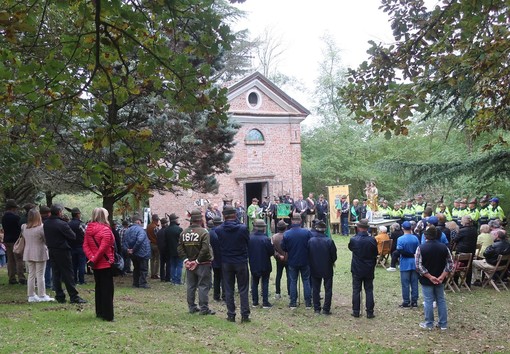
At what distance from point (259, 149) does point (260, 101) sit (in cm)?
284

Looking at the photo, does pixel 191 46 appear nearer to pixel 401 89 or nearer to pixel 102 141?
pixel 102 141

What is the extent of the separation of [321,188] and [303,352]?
3199 cm

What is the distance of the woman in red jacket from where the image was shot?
7930 millimetres

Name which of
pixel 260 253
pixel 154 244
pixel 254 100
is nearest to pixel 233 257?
pixel 260 253

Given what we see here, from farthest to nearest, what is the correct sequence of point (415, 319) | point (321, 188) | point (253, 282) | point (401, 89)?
point (321, 188)
point (253, 282)
point (415, 319)
point (401, 89)

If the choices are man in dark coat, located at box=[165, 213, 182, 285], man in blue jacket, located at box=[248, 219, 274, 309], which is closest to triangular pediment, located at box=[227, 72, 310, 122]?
man in dark coat, located at box=[165, 213, 182, 285]

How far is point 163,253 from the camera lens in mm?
13844

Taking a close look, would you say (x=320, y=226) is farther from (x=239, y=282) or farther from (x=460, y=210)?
(x=460, y=210)

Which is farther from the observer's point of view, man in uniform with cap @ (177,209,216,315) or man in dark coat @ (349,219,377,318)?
man in dark coat @ (349,219,377,318)

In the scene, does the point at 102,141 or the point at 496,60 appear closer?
the point at 102,141

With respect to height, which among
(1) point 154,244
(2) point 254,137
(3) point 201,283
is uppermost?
(2) point 254,137

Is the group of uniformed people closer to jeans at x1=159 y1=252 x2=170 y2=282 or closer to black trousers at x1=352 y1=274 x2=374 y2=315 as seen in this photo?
A: black trousers at x1=352 y1=274 x2=374 y2=315

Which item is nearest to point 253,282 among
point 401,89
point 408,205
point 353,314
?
point 353,314

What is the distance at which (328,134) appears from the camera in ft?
134
